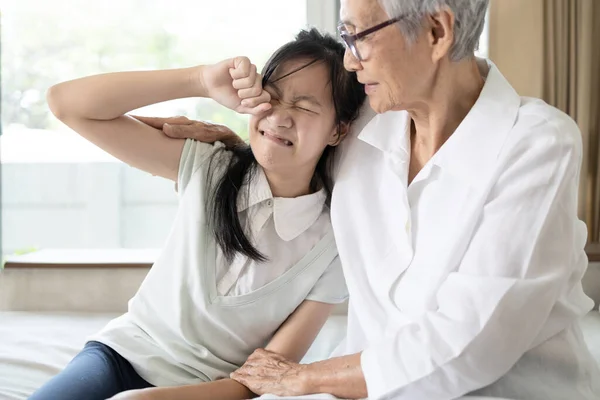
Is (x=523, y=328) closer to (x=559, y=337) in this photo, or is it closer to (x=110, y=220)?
(x=559, y=337)

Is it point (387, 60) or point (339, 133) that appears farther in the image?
point (339, 133)

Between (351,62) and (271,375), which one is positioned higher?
(351,62)

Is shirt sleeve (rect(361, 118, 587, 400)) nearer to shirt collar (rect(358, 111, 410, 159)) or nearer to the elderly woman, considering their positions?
the elderly woman

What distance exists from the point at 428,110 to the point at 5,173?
203cm

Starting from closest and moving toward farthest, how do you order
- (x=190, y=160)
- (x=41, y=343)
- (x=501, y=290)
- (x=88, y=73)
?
(x=501, y=290) < (x=190, y=160) < (x=41, y=343) < (x=88, y=73)

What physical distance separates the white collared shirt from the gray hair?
47cm

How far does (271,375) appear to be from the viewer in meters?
1.46

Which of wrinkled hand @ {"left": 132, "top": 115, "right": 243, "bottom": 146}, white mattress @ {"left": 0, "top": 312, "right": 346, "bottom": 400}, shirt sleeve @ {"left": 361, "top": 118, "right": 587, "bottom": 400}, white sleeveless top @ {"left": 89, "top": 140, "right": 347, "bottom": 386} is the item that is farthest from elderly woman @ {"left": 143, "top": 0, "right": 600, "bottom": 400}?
white mattress @ {"left": 0, "top": 312, "right": 346, "bottom": 400}

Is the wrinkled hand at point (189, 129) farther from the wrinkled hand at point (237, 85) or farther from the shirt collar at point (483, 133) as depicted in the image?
the shirt collar at point (483, 133)

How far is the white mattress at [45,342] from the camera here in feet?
5.91

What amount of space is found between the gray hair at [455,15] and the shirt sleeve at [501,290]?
0.83ft

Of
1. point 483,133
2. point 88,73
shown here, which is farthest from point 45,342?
point 483,133

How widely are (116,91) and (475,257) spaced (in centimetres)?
86

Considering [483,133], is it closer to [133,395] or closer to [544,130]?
[544,130]
